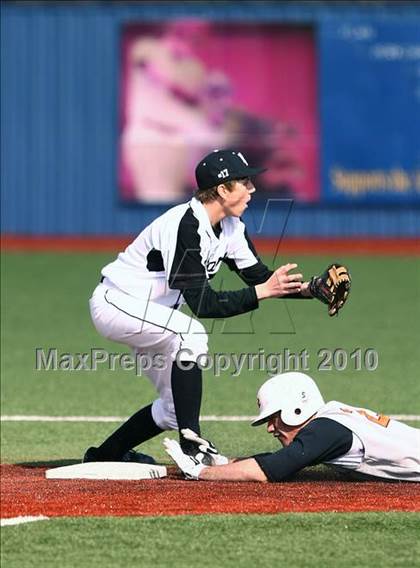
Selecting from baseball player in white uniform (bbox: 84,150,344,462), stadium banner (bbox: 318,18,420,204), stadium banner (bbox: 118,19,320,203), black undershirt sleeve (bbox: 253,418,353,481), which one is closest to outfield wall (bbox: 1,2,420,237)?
stadium banner (bbox: 318,18,420,204)

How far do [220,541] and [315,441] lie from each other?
98 centimetres

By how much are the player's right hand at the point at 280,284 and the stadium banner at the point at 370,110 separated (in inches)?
713

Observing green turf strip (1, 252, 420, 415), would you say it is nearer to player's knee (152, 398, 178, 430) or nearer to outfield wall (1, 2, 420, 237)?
player's knee (152, 398, 178, 430)

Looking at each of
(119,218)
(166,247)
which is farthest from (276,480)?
(119,218)

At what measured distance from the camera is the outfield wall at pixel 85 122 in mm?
24891

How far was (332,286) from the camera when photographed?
23.5 ft

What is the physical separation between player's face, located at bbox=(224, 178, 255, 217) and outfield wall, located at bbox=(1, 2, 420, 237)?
1761 centimetres

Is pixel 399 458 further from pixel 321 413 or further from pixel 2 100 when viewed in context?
pixel 2 100

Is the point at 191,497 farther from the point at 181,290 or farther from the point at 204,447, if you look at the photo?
the point at 181,290

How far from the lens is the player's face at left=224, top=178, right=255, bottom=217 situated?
719cm

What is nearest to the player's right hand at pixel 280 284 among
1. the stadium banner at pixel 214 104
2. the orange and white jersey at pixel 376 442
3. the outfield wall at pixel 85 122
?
the orange and white jersey at pixel 376 442

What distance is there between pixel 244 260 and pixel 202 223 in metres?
0.52

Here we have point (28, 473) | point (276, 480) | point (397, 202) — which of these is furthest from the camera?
point (397, 202)

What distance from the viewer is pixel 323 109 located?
2516cm
